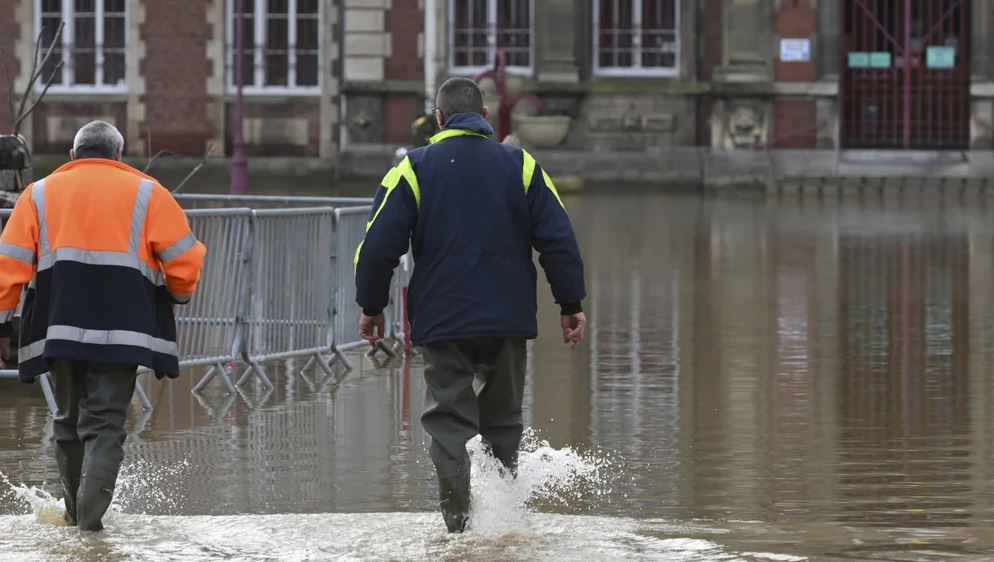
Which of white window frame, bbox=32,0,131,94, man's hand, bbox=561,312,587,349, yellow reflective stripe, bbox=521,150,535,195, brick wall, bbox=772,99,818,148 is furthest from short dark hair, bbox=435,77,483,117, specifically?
white window frame, bbox=32,0,131,94

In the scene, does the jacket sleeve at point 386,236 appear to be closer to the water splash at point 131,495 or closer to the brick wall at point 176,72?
the water splash at point 131,495

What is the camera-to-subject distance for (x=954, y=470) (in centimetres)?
884

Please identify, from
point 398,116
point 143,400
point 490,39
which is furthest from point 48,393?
point 490,39

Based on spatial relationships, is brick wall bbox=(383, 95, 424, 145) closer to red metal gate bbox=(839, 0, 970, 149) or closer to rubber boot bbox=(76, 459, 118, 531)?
red metal gate bbox=(839, 0, 970, 149)

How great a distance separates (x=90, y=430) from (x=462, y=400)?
1.31 metres

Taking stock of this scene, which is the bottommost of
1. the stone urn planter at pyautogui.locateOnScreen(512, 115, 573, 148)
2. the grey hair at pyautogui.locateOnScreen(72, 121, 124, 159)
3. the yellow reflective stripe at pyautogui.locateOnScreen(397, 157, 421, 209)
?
the yellow reflective stripe at pyautogui.locateOnScreen(397, 157, 421, 209)

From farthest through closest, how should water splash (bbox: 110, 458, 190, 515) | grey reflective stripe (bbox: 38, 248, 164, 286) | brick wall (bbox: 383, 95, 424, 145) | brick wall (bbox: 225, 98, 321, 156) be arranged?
1. brick wall (bbox: 225, 98, 321, 156)
2. brick wall (bbox: 383, 95, 424, 145)
3. water splash (bbox: 110, 458, 190, 515)
4. grey reflective stripe (bbox: 38, 248, 164, 286)

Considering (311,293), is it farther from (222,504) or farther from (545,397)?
(222,504)

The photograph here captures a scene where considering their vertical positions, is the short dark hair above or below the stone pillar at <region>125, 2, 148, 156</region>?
below

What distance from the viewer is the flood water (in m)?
7.35

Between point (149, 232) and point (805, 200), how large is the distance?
24539mm

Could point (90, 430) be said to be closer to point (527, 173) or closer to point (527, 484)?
point (527, 484)

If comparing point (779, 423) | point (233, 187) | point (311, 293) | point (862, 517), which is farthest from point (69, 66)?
point (862, 517)

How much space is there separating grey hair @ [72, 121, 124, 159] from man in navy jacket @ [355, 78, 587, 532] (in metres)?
1.00
